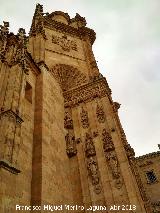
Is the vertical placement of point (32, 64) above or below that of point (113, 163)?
above

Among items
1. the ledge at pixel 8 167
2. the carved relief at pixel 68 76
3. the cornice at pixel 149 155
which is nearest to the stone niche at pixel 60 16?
the carved relief at pixel 68 76

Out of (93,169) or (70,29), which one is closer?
(93,169)

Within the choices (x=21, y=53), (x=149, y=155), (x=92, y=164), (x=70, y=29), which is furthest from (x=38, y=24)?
(x=149, y=155)

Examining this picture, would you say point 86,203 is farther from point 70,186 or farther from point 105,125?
point 105,125

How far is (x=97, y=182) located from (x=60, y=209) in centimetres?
193

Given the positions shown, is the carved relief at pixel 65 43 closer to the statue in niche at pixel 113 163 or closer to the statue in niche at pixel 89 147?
the statue in niche at pixel 89 147

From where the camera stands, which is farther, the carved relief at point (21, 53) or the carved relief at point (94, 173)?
the carved relief at point (21, 53)

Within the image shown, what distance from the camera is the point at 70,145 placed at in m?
11.8

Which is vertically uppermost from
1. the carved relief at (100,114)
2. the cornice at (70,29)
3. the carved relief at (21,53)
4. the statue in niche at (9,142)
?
the cornice at (70,29)

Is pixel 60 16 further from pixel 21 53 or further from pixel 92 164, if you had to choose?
pixel 92 164

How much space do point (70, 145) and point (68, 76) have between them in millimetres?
6050

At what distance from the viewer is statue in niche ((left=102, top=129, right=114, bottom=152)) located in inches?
421

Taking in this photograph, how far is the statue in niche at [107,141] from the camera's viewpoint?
10.7 m

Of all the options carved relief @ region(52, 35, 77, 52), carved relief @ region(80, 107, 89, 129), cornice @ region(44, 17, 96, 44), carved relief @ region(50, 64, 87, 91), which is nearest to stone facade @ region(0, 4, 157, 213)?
carved relief @ region(80, 107, 89, 129)
